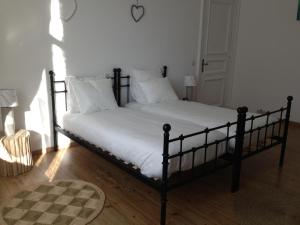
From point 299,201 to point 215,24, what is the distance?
3.43m

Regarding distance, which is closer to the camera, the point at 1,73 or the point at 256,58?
the point at 1,73

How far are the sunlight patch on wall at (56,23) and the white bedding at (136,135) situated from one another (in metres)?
0.95

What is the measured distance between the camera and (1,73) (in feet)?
10.1

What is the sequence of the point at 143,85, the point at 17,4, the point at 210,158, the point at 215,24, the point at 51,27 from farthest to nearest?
the point at 215,24
the point at 143,85
the point at 51,27
the point at 17,4
the point at 210,158

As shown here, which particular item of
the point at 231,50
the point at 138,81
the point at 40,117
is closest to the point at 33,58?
the point at 40,117

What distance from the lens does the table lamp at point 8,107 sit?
2.88 metres

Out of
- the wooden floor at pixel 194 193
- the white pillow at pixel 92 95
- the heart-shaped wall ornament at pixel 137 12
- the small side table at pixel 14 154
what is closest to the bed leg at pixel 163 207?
the wooden floor at pixel 194 193

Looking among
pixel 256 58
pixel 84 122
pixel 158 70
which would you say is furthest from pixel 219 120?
pixel 256 58

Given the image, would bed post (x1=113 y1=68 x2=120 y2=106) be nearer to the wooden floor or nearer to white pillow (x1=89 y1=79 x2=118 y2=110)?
white pillow (x1=89 y1=79 x2=118 y2=110)

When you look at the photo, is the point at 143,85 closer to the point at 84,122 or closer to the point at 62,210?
the point at 84,122

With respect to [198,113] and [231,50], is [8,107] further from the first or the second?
[231,50]

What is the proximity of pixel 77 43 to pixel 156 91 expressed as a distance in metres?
1.21

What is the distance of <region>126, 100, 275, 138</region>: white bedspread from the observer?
305 centimetres

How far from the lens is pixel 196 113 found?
340 cm
